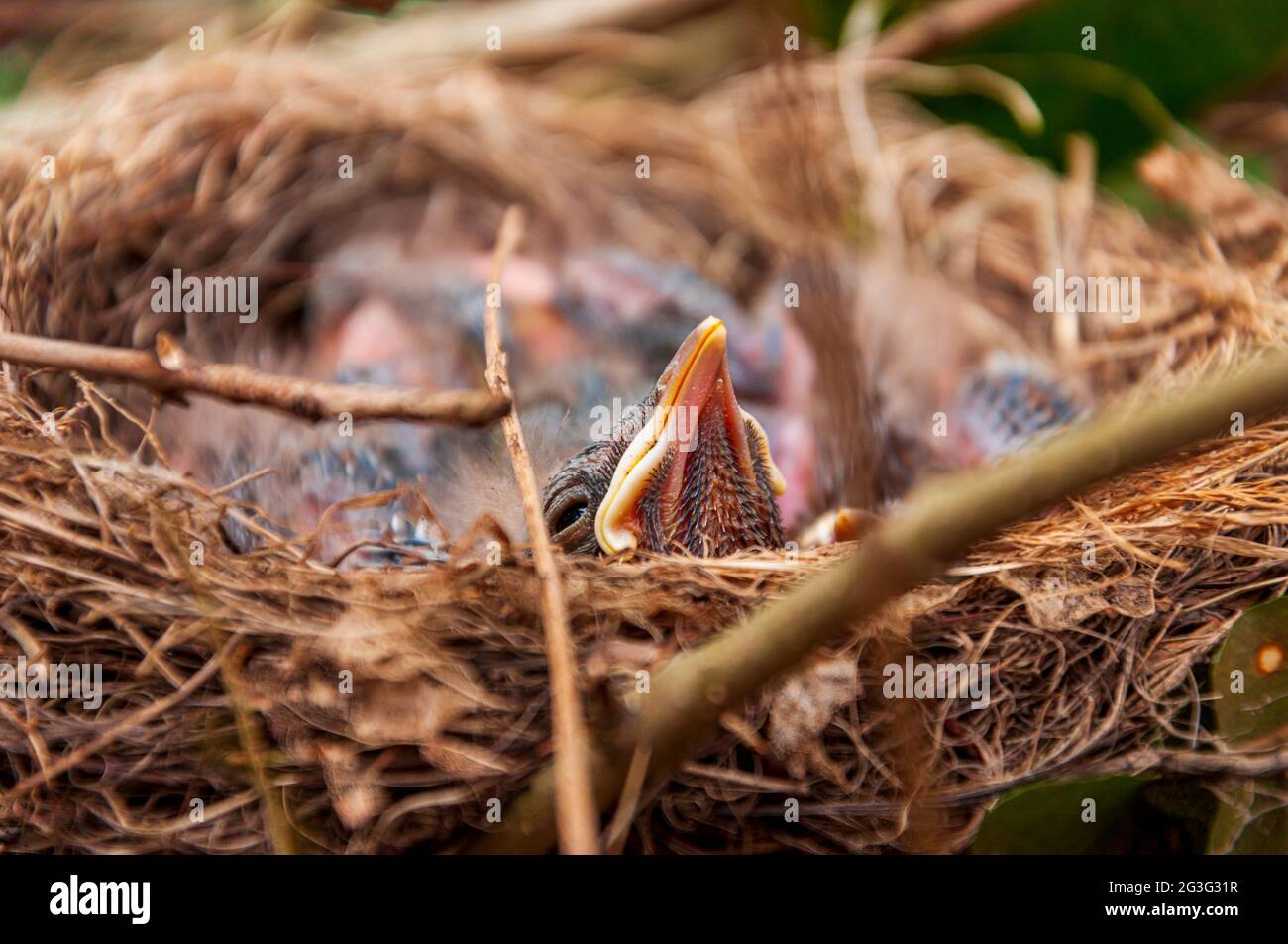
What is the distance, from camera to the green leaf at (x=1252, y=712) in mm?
827

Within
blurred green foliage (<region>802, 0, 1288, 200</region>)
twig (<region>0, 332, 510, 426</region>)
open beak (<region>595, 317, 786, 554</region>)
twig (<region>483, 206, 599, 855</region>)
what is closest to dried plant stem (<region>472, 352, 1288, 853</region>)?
twig (<region>483, 206, 599, 855</region>)

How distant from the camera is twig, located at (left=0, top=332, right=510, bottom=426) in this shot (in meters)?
0.65

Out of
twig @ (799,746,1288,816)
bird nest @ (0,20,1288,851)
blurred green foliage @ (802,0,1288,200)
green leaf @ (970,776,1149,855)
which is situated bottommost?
green leaf @ (970,776,1149,855)

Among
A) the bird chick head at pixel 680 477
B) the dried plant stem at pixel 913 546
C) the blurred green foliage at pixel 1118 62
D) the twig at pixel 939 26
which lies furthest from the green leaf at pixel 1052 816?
the twig at pixel 939 26

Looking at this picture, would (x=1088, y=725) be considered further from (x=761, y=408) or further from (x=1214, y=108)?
(x=1214, y=108)

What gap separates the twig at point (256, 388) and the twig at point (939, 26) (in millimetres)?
1252

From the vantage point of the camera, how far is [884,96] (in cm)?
189

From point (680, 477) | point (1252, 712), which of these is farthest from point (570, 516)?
point (1252, 712)

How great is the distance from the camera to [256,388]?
750 mm

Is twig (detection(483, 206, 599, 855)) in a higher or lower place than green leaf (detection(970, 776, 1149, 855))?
higher

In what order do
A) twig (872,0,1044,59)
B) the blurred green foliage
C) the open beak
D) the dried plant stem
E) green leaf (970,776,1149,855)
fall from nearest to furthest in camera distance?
the dried plant stem → green leaf (970,776,1149,855) → the open beak → the blurred green foliage → twig (872,0,1044,59)

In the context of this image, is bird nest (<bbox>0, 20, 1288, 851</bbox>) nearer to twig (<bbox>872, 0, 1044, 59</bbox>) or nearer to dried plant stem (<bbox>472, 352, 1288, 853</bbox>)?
dried plant stem (<bbox>472, 352, 1288, 853</bbox>)

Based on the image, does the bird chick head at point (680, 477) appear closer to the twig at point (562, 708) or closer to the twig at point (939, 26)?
the twig at point (562, 708)

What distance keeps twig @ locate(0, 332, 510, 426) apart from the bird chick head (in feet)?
1.05
